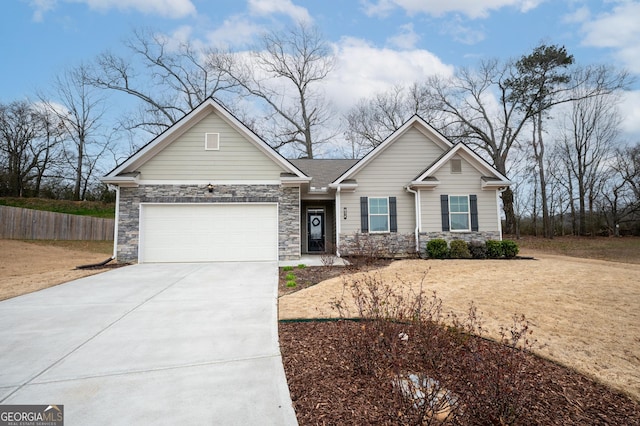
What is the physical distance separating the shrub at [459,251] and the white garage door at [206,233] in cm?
660

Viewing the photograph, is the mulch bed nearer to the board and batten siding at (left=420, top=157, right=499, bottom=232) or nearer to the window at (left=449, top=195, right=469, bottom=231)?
the board and batten siding at (left=420, top=157, right=499, bottom=232)

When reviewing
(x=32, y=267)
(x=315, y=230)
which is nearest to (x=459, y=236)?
(x=315, y=230)

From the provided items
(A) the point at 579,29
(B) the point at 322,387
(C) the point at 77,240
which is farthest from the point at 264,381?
(C) the point at 77,240

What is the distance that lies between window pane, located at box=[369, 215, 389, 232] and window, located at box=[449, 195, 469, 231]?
8.33 ft

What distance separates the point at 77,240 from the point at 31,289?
16610 mm

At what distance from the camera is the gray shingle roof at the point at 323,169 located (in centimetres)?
1461

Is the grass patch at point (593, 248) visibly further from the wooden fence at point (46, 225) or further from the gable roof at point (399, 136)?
the wooden fence at point (46, 225)

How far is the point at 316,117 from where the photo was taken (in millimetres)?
25875

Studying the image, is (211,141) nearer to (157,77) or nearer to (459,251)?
(459,251)

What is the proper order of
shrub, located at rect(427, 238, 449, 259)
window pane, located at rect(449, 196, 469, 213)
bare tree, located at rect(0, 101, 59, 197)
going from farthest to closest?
bare tree, located at rect(0, 101, 59, 197) < window pane, located at rect(449, 196, 469, 213) < shrub, located at rect(427, 238, 449, 259)

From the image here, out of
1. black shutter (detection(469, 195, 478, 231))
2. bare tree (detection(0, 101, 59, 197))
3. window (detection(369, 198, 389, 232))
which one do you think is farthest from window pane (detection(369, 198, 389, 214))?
bare tree (detection(0, 101, 59, 197))

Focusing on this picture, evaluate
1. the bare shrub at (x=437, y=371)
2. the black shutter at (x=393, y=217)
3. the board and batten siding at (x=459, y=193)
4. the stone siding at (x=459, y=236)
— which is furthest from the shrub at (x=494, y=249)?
the bare shrub at (x=437, y=371)

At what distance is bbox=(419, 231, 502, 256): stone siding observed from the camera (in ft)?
40.5

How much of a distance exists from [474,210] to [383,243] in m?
3.86
